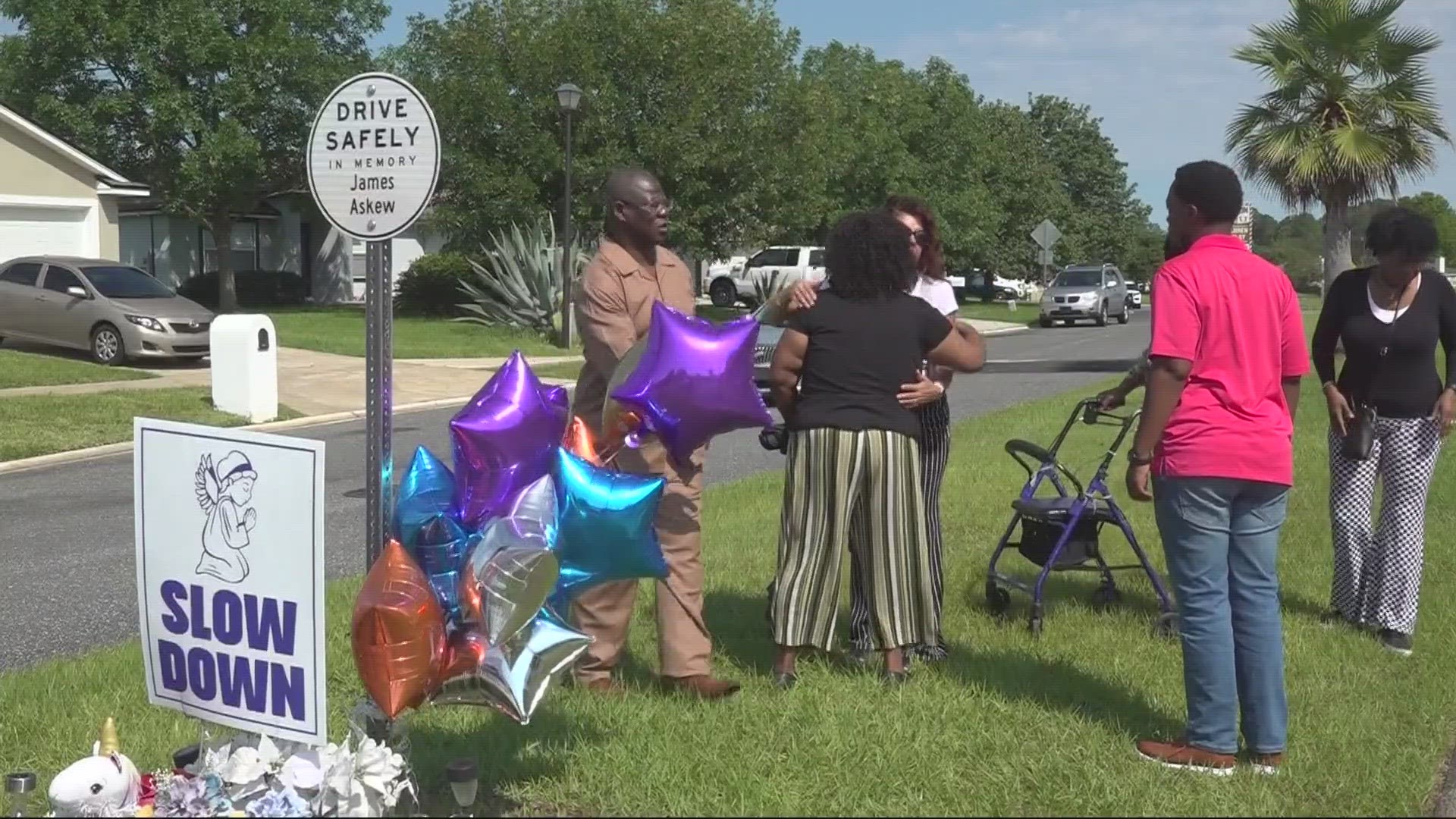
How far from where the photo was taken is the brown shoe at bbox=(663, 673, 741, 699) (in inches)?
187

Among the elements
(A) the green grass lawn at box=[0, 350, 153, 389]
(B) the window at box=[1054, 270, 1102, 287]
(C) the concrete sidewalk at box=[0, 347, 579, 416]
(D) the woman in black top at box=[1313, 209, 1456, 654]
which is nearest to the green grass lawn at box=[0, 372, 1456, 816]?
(D) the woman in black top at box=[1313, 209, 1456, 654]

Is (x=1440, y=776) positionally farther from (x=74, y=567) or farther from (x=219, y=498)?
(x=74, y=567)

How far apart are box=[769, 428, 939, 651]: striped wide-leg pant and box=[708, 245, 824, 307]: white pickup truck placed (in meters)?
29.1

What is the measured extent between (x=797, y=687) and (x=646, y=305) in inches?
57.3

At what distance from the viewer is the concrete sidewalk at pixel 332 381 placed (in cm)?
1596

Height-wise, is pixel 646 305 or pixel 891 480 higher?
pixel 646 305

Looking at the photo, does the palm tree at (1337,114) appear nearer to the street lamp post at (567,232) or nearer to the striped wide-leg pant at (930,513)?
the street lamp post at (567,232)

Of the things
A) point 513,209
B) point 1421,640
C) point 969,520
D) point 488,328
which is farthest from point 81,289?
point 1421,640

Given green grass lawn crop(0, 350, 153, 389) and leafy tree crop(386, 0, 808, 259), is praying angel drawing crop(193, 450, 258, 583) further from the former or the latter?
leafy tree crop(386, 0, 808, 259)

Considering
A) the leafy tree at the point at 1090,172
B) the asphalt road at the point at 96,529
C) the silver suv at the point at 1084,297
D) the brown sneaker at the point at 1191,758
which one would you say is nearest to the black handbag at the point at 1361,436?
the brown sneaker at the point at 1191,758

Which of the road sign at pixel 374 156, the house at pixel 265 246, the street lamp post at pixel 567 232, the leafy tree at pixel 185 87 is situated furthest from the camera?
the house at pixel 265 246

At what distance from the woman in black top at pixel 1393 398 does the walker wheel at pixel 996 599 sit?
1480 millimetres

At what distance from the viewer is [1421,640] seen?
5.68 meters

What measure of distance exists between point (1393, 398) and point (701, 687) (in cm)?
314
